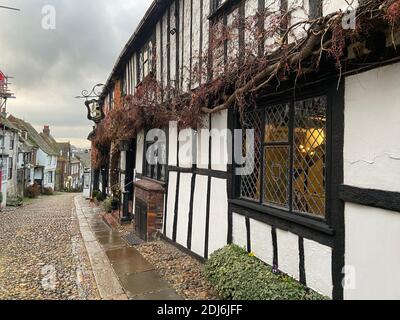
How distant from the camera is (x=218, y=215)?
17.0 feet

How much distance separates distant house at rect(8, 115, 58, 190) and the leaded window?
3662 centimetres

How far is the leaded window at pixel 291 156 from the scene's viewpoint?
11.1ft

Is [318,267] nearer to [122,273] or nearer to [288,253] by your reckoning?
[288,253]

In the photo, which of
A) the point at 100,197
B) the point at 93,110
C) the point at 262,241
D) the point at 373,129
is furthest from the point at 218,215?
the point at 100,197

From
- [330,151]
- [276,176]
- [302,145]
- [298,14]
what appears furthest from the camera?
[276,176]

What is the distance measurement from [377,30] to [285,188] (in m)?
2.07

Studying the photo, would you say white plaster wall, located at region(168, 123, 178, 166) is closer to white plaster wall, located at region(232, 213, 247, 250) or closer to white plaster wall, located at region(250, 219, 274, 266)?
white plaster wall, located at region(232, 213, 247, 250)

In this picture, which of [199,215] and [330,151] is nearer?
[330,151]

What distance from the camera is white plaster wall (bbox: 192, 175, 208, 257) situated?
561 cm

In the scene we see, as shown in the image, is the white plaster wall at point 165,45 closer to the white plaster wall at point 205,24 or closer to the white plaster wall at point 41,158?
the white plaster wall at point 205,24

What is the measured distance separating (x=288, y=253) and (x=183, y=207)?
3134 millimetres

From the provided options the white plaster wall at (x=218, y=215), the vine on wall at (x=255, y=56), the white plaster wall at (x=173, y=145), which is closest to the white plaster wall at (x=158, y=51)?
the vine on wall at (x=255, y=56)

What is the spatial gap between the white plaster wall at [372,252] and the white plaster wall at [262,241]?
47.0 inches

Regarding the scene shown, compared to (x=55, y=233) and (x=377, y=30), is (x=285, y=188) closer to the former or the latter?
(x=377, y=30)
